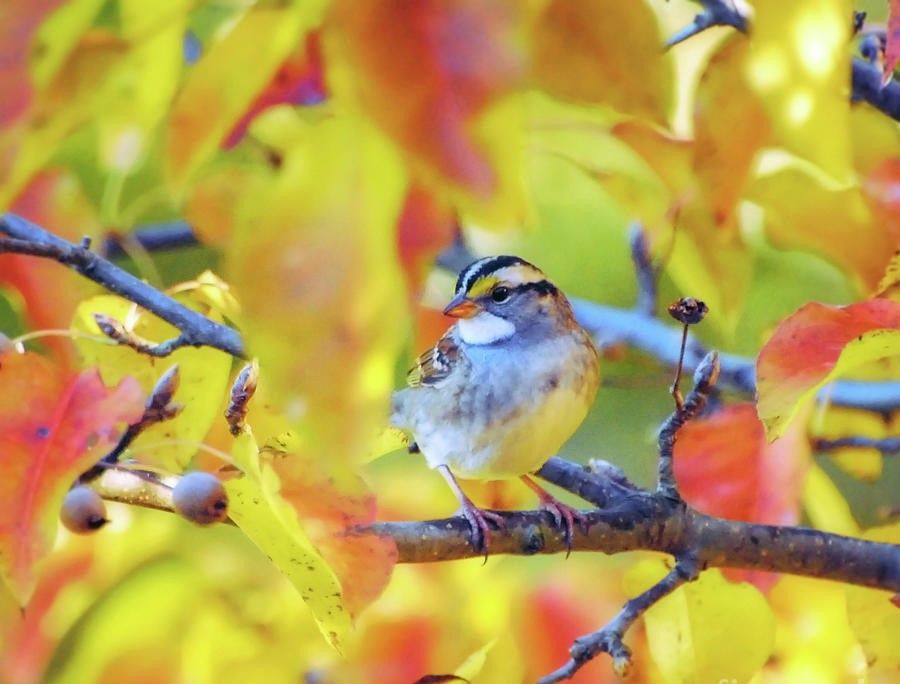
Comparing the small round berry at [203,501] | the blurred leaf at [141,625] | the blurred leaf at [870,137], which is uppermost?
the blurred leaf at [870,137]

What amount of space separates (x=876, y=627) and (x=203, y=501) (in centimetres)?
34

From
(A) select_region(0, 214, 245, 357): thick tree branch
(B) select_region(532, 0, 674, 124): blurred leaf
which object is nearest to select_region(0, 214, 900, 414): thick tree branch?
(A) select_region(0, 214, 245, 357): thick tree branch

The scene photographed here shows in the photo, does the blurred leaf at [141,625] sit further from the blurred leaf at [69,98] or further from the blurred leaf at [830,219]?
the blurred leaf at [830,219]

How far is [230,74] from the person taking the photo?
487 mm

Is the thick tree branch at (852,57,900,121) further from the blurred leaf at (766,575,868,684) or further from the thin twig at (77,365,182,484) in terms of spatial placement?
the thin twig at (77,365,182,484)

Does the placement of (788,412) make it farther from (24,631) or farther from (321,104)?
(24,631)

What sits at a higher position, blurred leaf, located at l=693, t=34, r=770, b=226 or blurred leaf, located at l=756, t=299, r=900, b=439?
blurred leaf, located at l=693, t=34, r=770, b=226

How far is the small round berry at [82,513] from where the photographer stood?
45 centimetres

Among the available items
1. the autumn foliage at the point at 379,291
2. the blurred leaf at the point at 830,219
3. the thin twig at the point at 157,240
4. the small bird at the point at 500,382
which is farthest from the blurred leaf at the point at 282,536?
the thin twig at the point at 157,240

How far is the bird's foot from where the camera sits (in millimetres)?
546

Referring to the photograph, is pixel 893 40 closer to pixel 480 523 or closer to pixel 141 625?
pixel 480 523

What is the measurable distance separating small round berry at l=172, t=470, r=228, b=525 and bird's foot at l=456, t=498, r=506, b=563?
0.14 meters

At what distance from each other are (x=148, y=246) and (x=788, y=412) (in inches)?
24.5

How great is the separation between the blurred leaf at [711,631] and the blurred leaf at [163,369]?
0.76 ft
